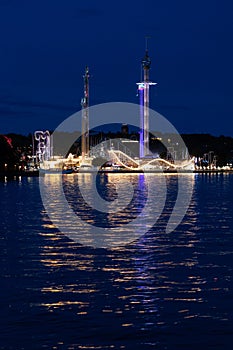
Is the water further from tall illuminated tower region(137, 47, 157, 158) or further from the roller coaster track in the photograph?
the roller coaster track

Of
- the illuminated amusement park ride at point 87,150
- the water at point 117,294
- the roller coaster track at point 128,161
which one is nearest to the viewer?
the water at point 117,294

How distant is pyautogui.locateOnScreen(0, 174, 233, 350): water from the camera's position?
1197cm

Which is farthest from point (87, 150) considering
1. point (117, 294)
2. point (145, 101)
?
point (117, 294)

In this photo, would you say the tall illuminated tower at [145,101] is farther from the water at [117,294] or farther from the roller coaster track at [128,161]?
the water at [117,294]

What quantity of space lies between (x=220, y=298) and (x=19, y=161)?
424 ft

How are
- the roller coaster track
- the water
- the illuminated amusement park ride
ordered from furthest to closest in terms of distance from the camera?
the roller coaster track
the illuminated amusement park ride
the water

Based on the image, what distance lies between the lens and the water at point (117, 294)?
39.3 ft

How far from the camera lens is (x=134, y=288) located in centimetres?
1564

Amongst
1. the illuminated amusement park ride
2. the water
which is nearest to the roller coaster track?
the illuminated amusement park ride

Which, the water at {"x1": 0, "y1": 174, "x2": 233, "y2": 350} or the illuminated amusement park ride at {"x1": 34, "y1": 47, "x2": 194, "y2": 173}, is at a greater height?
the illuminated amusement park ride at {"x1": 34, "y1": 47, "x2": 194, "y2": 173}

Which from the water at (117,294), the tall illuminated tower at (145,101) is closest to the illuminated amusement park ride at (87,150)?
Result: the tall illuminated tower at (145,101)

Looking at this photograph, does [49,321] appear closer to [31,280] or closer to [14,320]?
[14,320]

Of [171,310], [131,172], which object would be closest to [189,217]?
[171,310]

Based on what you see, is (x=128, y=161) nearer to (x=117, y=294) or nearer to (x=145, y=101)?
(x=145, y=101)
